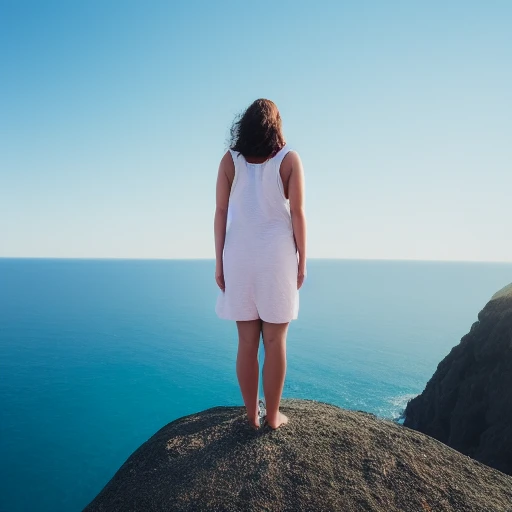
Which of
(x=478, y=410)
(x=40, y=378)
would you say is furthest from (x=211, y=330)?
(x=478, y=410)

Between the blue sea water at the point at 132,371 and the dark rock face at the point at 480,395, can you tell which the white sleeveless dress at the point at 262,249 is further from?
the dark rock face at the point at 480,395

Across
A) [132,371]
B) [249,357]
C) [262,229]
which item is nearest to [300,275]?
[262,229]

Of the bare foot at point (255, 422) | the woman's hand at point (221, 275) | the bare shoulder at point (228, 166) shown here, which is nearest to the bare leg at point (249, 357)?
the bare foot at point (255, 422)

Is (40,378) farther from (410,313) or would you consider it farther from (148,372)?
(410,313)

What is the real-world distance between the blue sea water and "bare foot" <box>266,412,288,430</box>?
42.1ft

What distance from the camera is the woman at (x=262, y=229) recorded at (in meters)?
3.92

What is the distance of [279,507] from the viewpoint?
144 inches

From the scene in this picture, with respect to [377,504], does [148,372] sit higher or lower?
lower

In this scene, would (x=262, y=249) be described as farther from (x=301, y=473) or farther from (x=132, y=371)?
(x=132, y=371)

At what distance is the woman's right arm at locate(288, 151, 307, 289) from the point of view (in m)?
3.91

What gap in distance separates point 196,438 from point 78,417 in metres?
48.8

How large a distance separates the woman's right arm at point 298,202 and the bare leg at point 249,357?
95 centimetres

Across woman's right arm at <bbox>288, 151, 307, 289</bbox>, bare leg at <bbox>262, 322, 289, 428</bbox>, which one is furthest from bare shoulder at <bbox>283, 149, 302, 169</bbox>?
bare leg at <bbox>262, 322, 289, 428</bbox>

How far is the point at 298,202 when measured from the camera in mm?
3930
